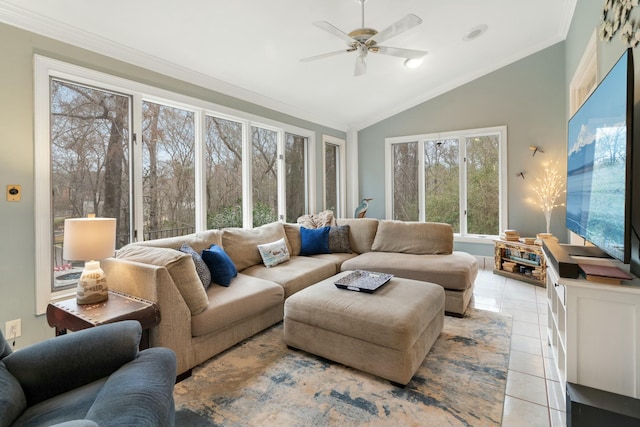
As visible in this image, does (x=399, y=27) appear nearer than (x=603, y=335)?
No

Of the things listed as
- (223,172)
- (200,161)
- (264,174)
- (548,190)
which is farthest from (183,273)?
(548,190)

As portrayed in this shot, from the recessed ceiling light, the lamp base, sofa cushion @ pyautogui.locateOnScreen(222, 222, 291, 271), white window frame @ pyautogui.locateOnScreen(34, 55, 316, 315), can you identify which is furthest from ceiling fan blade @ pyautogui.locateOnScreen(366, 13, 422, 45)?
the lamp base

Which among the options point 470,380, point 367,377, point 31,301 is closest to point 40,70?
point 31,301

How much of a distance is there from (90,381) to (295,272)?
6.71ft

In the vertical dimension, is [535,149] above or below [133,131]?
above

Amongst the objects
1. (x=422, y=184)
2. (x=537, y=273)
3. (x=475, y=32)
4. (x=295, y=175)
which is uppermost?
(x=475, y=32)

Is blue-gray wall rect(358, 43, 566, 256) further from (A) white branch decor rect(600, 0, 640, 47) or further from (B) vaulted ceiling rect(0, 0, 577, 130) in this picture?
(A) white branch decor rect(600, 0, 640, 47)

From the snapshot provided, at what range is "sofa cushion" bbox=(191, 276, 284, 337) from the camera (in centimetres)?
221

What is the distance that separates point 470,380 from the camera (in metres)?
2.04

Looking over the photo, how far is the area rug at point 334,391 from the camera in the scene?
5.60ft

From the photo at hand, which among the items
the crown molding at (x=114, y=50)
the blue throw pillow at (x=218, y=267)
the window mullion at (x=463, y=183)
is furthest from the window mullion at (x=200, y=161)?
the window mullion at (x=463, y=183)

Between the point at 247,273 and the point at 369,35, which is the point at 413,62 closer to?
the point at 369,35

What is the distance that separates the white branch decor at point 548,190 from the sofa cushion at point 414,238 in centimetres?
175

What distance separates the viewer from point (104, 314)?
187 cm
